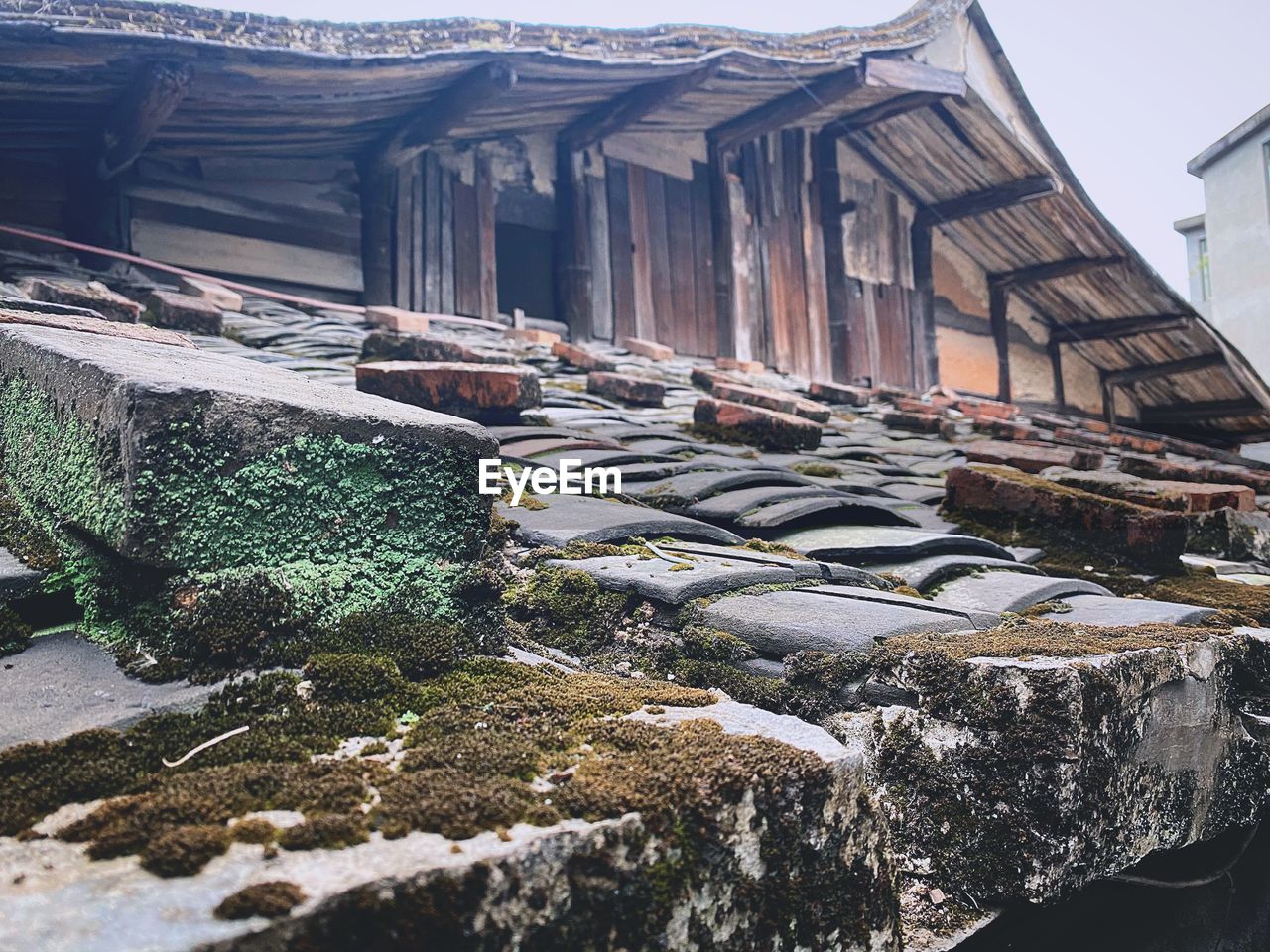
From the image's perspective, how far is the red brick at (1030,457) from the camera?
4.02 m

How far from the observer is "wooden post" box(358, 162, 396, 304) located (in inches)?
277

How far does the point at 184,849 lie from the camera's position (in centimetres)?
69

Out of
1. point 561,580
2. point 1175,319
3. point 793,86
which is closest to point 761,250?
point 793,86

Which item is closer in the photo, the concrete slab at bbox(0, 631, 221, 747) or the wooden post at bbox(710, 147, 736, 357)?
the concrete slab at bbox(0, 631, 221, 747)

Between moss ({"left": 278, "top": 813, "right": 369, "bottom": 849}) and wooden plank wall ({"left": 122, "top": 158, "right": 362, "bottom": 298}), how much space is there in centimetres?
640

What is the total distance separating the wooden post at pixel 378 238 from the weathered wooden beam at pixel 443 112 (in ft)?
0.46

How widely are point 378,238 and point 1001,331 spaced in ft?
25.2

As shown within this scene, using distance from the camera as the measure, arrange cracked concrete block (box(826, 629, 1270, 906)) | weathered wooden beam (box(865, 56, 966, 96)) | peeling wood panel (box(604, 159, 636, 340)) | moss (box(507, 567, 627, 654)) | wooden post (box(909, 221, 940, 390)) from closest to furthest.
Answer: cracked concrete block (box(826, 629, 1270, 906)) < moss (box(507, 567, 627, 654)) < weathered wooden beam (box(865, 56, 966, 96)) < peeling wood panel (box(604, 159, 636, 340)) < wooden post (box(909, 221, 940, 390))

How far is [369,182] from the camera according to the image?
7.14 metres

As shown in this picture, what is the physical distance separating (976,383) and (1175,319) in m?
2.17

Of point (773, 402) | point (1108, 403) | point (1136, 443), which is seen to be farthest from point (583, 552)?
point (1108, 403)

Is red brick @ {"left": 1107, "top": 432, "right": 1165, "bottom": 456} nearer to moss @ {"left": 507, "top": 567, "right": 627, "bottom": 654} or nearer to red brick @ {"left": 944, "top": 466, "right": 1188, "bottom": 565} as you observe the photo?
red brick @ {"left": 944, "top": 466, "right": 1188, "bottom": 565}

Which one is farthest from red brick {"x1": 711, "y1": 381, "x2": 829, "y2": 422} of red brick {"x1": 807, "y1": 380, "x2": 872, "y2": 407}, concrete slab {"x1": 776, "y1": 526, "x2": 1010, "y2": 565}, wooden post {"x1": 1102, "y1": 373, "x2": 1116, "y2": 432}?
wooden post {"x1": 1102, "y1": 373, "x2": 1116, "y2": 432}

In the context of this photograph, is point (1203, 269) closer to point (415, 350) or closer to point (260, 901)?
point (415, 350)
